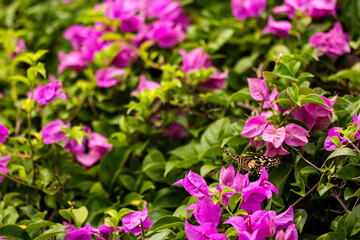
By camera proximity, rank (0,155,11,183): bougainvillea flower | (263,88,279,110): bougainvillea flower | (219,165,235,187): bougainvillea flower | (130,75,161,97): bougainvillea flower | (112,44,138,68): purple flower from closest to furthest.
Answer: (219,165,235,187): bougainvillea flower
(263,88,279,110): bougainvillea flower
(0,155,11,183): bougainvillea flower
(130,75,161,97): bougainvillea flower
(112,44,138,68): purple flower

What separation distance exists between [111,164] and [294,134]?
55 cm

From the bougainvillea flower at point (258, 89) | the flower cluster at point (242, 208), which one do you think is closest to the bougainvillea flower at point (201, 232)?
the flower cluster at point (242, 208)

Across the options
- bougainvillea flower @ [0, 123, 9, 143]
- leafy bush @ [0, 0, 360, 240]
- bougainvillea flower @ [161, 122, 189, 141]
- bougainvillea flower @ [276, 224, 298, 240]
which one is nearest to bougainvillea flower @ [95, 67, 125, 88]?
leafy bush @ [0, 0, 360, 240]

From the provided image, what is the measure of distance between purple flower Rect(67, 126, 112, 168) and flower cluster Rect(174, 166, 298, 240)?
1.57 ft

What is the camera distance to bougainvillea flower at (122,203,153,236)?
926mm

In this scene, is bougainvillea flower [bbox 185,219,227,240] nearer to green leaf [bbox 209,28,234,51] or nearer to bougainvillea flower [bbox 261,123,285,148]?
bougainvillea flower [bbox 261,123,285,148]

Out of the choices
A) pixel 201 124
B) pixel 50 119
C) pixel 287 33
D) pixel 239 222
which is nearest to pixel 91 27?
pixel 50 119

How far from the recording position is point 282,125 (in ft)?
3.07

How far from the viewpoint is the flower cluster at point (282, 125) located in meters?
0.89

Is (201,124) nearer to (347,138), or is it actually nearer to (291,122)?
(291,122)

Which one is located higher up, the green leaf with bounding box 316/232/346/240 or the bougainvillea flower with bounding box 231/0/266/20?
the bougainvillea flower with bounding box 231/0/266/20

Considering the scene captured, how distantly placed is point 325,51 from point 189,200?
2.12 feet

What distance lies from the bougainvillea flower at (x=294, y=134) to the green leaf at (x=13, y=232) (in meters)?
0.64

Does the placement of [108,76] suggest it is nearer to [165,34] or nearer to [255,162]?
[165,34]
